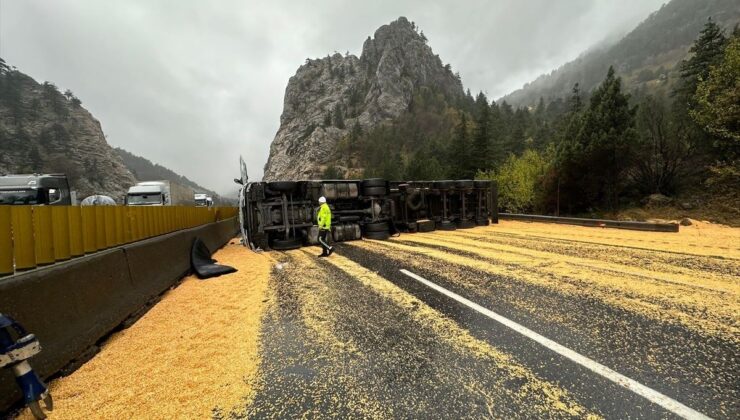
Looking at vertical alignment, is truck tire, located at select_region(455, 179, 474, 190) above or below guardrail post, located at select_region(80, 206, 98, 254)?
above

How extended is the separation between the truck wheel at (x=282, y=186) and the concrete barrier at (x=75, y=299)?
20.3 ft

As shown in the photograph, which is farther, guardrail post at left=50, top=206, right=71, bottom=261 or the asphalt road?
guardrail post at left=50, top=206, right=71, bottom=261

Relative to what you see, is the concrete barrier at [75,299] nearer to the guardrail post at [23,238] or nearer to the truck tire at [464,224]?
the guardrail post at [23,238]

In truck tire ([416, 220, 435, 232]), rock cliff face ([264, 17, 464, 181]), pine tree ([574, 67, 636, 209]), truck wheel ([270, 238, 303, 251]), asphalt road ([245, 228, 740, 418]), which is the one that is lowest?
asphalt road ([245, 228, 740, 418])

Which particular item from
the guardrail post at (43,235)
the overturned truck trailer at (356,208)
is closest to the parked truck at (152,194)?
the overturned truck trailer at (356,208)

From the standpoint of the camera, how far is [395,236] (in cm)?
1355

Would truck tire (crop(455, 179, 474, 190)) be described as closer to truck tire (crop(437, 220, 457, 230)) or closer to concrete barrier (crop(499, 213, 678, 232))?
truck tire (crop(437, 220, 457, 230))

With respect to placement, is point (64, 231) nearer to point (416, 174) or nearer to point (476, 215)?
point (476, 215)

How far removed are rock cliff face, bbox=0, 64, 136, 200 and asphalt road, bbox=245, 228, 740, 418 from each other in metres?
101

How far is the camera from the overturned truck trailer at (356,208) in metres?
11.5

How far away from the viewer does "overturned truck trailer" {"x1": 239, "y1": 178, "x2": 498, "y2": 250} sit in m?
11.5

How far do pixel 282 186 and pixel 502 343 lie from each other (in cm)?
1001

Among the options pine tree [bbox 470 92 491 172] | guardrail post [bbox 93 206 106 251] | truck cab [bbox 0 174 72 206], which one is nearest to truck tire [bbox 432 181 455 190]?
guardrail post [bbox 93 206 106 251]

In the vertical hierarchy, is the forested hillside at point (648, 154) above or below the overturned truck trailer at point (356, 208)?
above
